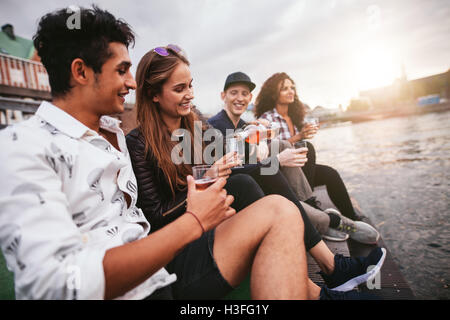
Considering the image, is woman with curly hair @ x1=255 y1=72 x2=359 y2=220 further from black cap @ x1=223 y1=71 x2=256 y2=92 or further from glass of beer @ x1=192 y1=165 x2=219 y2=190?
glass of beer @ x1=192 y1=165 x2=219 y2=190

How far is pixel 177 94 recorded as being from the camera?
6.59 feet

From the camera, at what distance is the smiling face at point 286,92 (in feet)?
13.3

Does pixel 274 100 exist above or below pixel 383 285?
above

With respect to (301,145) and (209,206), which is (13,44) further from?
(209,206)

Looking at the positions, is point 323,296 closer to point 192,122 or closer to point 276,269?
point 276,269

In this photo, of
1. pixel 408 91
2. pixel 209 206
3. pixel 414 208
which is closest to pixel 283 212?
pixel 209 206

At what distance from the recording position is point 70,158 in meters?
0.93

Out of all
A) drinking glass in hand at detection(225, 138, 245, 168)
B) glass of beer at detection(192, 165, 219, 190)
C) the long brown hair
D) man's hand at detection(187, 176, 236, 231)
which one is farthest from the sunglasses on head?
man's hand at detection(187, 176, 236, 231)

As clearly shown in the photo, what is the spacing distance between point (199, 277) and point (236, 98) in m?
3.18

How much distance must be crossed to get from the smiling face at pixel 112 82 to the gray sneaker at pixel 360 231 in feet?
7.51

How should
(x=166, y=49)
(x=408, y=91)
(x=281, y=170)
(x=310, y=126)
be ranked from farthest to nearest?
(x=408, y=91) < (x=310, y=126) < (x=281, y=170) < (x=166, y=49)

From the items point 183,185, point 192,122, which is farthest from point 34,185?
point 192,122

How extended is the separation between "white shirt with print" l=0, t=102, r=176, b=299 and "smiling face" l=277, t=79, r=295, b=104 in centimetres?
360

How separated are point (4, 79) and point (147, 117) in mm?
20311
